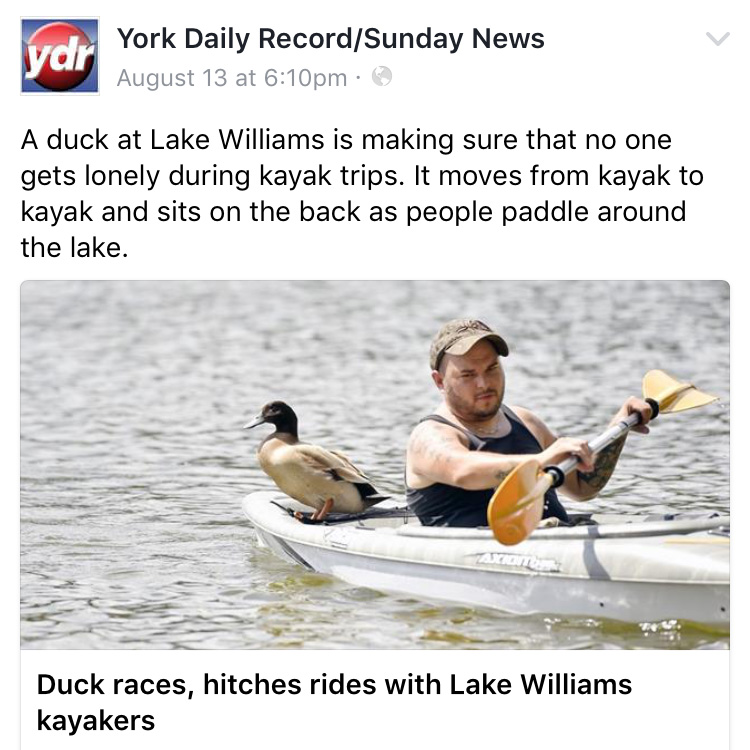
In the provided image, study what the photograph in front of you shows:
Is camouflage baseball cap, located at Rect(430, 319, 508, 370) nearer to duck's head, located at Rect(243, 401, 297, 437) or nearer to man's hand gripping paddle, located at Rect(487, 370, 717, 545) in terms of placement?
man's hand gripping paddle, located at Rect(487, 370, 717, 545)

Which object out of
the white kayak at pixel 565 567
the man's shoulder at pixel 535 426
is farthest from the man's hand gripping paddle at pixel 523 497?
the man's shoulder at pixel 535 426

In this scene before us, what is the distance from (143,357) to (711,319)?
16.0 feet

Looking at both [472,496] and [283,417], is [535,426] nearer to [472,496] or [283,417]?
[472,496]

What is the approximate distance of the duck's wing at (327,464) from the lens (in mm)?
6879

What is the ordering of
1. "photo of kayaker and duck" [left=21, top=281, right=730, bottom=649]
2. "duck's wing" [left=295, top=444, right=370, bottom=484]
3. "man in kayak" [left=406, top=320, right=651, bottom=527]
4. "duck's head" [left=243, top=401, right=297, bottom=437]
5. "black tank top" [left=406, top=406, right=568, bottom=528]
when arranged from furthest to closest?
1. "duck's head" [left=243, top=401, right=297, bottom=437]
2. "duck's wing" [left=295, top=444, right=370, bottom=484]
3. "black tank top" [left=406, top=406, right=568, bottom=528]
4. "man in kayak" [left=406, top=320, right=651, bottom=527]
5. "photo of kayaker and duck" [left=21, top=281, right=730, bottom=649]

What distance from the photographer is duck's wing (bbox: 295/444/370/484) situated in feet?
22.6

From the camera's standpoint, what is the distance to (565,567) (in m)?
5.59

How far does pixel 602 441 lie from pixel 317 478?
1657 millimetres
